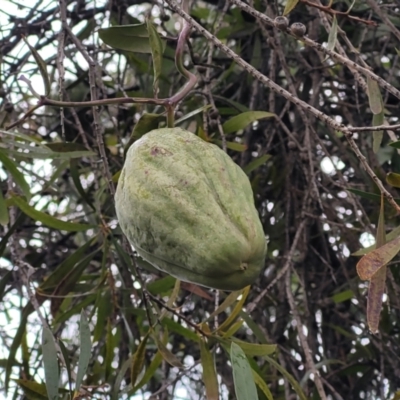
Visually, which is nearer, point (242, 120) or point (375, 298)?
point (375, 298)

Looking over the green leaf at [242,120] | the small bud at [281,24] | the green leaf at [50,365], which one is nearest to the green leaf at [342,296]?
the green leaf at [242,120]

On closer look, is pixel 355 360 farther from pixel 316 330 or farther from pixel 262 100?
pixel 262 100

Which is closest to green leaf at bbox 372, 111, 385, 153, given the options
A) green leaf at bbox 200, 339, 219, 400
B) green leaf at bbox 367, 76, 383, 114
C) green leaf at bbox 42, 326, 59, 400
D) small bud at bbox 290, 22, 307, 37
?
green leaf at bbox 367, 76, 383, 114

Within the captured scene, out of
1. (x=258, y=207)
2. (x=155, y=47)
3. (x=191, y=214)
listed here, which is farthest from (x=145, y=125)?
(x=258, y=207)

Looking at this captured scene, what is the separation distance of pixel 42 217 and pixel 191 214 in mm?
621

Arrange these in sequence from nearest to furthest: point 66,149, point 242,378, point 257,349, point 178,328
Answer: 1. point 242,378
2. point 257,349
3. point 66,149
4. point 178,328

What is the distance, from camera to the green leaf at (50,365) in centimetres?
105

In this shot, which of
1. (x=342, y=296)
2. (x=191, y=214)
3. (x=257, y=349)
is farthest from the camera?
(x=342, y=296)

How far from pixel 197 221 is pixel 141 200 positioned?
0.08 m

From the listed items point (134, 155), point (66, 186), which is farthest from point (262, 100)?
point (134, 155)

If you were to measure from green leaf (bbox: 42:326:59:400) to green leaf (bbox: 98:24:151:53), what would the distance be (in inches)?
17.9

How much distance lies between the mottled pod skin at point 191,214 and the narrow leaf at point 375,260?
0.40 feet

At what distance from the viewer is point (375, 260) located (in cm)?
81

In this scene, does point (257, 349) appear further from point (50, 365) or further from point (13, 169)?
point (13, 169)
